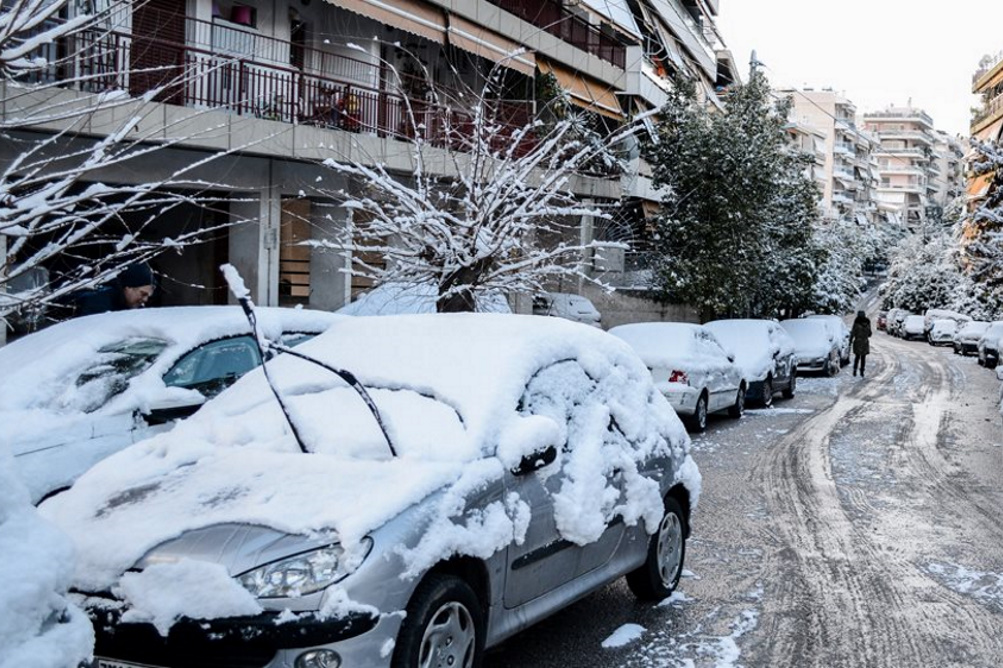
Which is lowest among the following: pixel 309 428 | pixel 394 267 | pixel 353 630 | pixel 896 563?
pixel 896 563

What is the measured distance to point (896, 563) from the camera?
8.06 m

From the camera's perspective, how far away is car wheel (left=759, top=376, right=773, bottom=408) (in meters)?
20.1

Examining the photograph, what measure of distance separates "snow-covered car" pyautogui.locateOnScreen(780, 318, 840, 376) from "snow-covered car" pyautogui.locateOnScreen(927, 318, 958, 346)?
24849mm

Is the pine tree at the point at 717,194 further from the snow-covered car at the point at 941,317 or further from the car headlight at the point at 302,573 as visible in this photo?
the snow-covered car at the point at 941,317

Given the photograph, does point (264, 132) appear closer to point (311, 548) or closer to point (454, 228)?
point (454, 228)

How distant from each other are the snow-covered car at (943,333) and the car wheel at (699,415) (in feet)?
134

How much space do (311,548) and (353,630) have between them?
1.15ft

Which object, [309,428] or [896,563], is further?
[896,563]

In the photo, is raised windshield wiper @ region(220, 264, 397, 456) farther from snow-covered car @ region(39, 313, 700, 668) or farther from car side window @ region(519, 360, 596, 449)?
car side window @ region(519, 360, 596, 449)

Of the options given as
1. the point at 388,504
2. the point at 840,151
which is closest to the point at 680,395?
the point at 388,504

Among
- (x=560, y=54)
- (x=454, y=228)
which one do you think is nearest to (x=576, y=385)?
(x=454, y=228)

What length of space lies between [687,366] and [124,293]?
25.7 ft

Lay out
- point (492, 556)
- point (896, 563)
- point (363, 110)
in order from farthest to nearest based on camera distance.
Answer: point (363, 110), point (896, 563), point (492, 556)

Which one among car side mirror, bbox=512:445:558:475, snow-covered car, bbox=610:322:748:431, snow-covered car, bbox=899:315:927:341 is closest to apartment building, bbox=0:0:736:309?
snow-covered car, bbox=610:322:748:431
